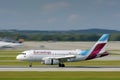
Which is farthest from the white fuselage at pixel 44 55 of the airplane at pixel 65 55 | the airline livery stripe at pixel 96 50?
the airline livery stripe at pixel 96 50

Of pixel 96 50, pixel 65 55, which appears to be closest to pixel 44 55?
pixel 65 55

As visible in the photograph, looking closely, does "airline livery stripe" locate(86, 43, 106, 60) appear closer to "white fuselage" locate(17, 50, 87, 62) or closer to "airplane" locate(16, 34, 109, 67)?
"airplane" locate(16, 34, 109, 67)

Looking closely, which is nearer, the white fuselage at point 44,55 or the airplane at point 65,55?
the airplane at point 65,55

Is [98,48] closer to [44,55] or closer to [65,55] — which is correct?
[65,55]

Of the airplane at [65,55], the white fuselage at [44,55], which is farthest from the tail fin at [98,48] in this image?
the white fuselage at [44,55]

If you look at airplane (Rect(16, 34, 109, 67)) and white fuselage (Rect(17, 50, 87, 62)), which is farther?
white fuselage (Rect(17, 50, 87, 62))

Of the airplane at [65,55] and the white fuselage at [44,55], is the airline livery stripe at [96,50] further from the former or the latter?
the white fuselage at [44,55]

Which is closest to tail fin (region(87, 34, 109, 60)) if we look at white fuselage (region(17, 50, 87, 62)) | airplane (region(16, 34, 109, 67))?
airplane (region(16, 34, 109, 67))

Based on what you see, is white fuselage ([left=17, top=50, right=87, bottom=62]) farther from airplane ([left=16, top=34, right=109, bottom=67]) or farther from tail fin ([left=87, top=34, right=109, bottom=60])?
tail fin ([left=87, top=34, right=109, bottom=60])

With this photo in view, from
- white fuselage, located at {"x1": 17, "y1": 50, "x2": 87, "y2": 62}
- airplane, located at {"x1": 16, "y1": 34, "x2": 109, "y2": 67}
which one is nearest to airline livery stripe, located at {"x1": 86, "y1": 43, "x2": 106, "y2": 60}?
airplane, located at {"x1": 16, "y1": 34, "x2": 109, "y2": 67}

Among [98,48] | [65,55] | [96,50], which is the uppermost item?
[98,48]

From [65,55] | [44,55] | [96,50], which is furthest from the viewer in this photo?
[65,55]

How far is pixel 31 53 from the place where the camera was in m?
74.2

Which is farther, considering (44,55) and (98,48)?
(98,48)
